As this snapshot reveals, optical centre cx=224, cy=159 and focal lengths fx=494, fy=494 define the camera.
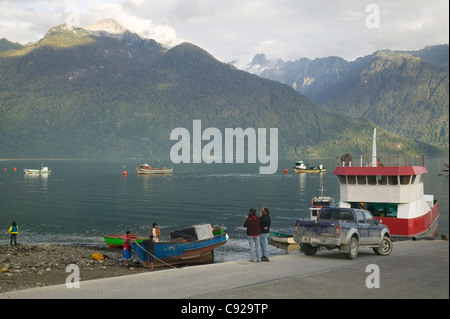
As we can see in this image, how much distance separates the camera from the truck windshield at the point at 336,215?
22797 millimetres

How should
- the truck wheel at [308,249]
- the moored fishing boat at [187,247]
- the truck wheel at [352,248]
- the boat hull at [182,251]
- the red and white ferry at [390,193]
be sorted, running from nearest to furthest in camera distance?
the truck wheel at [352,248]
the truck wheel at [308,249]
the boat hull at [182,251]
the moored fishing boat at [187,247]
the red and white ferry at [390,193]

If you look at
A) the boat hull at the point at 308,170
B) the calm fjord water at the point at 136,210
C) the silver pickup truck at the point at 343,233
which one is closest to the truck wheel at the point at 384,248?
the silver pickup truck at the point at 343,233

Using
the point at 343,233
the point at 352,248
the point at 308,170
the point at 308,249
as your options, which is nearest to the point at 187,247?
the point at 308,249

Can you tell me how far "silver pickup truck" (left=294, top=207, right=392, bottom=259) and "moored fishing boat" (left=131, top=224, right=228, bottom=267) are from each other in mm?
9146

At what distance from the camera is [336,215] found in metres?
23.2

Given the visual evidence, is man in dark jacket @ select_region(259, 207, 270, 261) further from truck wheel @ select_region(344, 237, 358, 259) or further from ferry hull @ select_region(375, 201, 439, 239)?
ferry hull @ select_region(375, 201, 439, 239)

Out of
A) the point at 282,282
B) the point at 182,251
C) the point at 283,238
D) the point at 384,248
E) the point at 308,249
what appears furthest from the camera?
the point at 283,238

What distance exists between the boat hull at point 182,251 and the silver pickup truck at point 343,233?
896 centimetres

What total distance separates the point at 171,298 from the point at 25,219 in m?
52.5

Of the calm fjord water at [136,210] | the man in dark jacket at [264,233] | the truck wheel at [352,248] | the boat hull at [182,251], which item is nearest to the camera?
the man in dark jacket at [264,233]

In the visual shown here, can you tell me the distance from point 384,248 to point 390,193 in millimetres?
13932

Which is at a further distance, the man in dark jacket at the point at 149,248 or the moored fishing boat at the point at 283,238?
the moored fishing boat at the point at 283,238

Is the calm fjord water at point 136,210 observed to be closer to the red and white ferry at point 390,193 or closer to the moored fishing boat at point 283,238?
the moored fishing boat at point 283,238

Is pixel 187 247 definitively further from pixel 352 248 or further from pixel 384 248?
pixel 384 248
